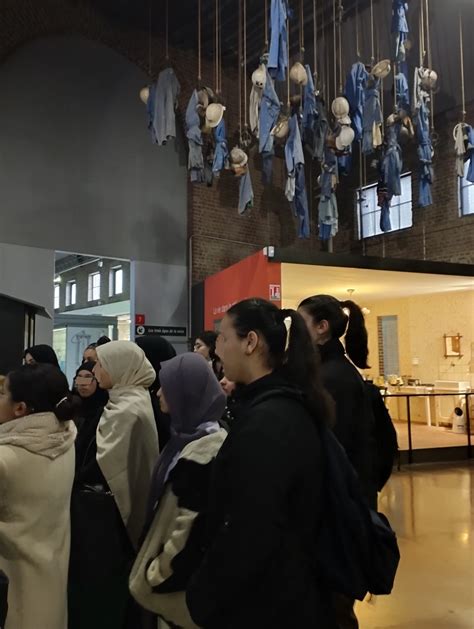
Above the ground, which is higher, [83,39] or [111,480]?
[83,39]

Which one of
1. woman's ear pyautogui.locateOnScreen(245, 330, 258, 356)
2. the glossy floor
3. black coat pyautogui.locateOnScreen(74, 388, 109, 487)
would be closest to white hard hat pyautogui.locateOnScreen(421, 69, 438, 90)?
the glossy floor

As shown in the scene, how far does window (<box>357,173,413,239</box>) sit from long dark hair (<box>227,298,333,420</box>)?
36.5 feet

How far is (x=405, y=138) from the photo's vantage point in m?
9.48

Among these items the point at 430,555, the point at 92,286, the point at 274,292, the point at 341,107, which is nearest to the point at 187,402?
the point at 430,555

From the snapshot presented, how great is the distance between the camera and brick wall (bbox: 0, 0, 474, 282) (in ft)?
32.3

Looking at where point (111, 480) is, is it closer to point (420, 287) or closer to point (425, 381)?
point (420, 287)

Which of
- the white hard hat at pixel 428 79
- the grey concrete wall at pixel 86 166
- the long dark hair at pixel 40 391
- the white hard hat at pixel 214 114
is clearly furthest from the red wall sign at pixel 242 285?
the white hard hat at pixel 428 79

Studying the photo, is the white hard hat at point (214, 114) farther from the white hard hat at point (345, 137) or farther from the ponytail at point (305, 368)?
the ponytail at point (305, 368)

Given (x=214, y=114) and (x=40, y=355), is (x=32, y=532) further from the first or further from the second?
(x=214, y=114)

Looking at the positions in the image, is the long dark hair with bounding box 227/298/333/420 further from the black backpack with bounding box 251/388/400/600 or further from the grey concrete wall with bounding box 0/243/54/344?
the grey concrete wall with bounding box 0/243/54/344

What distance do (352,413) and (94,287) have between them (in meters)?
12.1

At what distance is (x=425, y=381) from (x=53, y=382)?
1070cm

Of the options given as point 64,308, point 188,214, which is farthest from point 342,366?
point 64,308

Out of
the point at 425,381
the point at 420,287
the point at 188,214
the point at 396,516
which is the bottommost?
the point at 396,516
